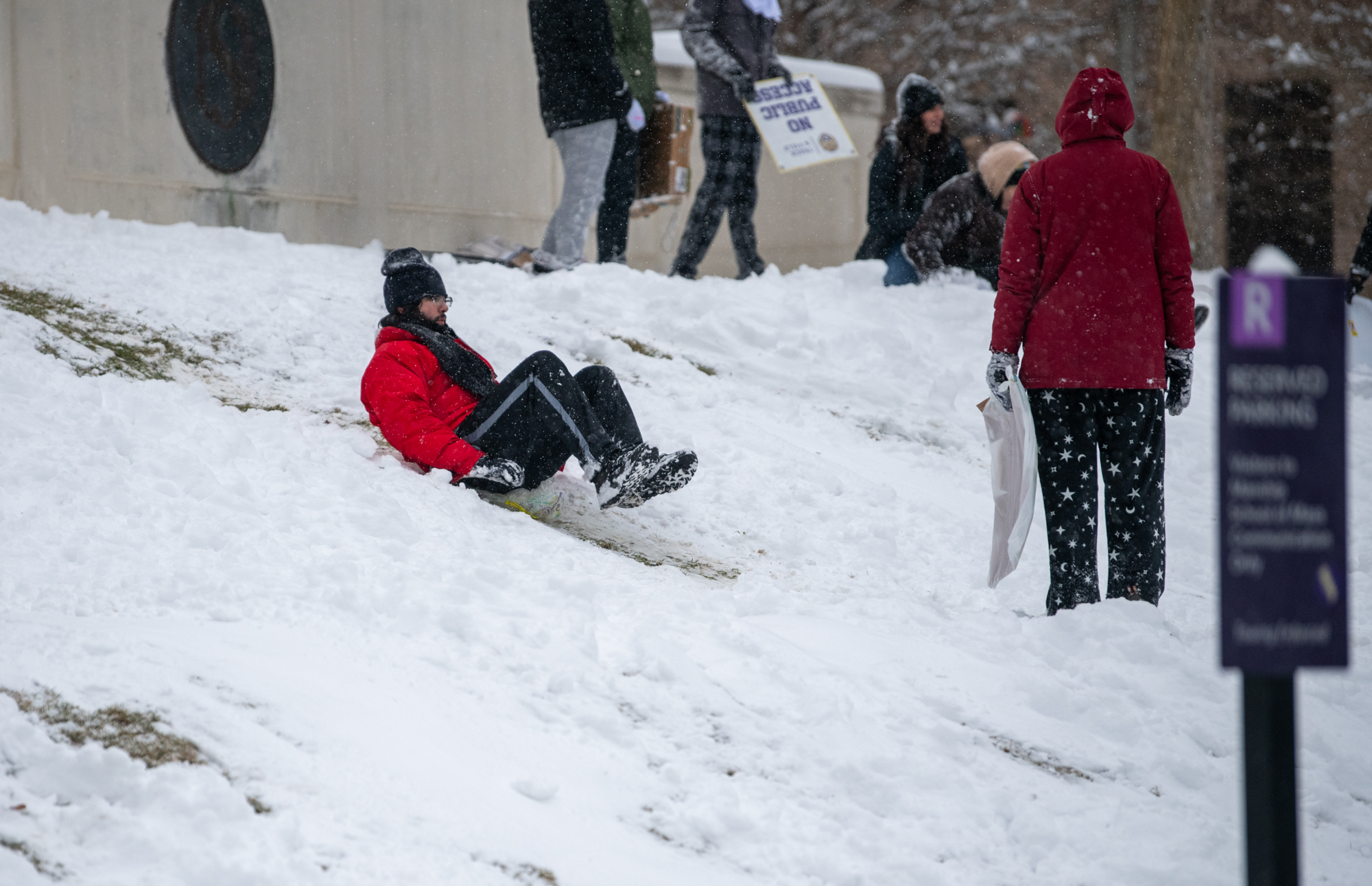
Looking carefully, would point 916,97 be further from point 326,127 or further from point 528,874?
point 528,874

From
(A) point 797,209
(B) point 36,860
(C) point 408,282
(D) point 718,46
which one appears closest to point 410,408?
(C) point 408,282

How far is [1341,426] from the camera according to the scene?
1.60 metres

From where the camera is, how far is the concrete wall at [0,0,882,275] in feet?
23.1

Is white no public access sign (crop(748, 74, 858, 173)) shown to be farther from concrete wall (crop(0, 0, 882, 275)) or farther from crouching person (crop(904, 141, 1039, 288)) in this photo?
concrete wall (crop(0, 0, 882, 275))

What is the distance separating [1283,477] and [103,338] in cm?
462

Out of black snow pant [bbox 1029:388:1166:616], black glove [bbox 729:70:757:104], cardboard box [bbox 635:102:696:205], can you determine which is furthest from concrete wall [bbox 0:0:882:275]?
black snow pant [bbox 1029:388:1166:616]

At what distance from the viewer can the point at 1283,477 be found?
159cm

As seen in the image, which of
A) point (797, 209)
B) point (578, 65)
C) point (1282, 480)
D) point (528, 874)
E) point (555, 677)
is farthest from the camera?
point (797, 209)

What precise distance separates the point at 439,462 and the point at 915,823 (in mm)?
2192

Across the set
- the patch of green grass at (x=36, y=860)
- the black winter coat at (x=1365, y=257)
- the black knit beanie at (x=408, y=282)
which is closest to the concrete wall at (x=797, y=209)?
the black winter coat at (x=1365, y=257)

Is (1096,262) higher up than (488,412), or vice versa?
(1096,262)

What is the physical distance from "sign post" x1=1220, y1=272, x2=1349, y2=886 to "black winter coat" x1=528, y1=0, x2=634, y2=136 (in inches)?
246

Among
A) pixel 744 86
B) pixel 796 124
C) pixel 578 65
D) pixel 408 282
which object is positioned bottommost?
pixel 408 282

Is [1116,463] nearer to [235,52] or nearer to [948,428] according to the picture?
[948,428]
